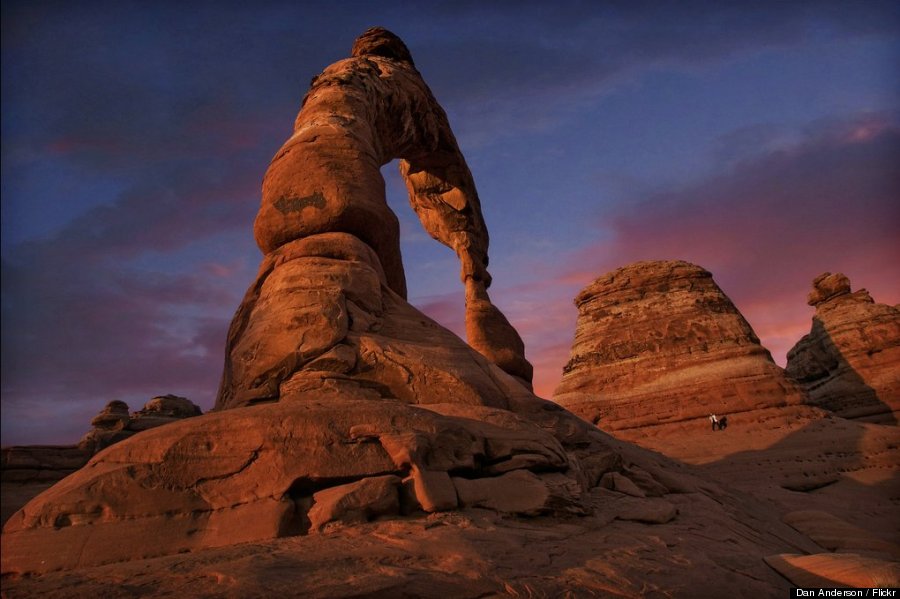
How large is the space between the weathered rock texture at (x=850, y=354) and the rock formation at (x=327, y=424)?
17.3 m

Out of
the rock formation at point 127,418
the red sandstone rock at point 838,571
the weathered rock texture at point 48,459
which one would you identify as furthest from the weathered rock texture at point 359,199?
the rock formation at point 127,418

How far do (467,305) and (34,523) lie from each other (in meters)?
9.56

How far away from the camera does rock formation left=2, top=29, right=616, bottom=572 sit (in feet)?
9.32

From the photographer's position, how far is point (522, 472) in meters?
3.74

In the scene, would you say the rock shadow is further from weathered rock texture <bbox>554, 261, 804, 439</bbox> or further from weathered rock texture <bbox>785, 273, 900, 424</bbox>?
weathered rock texture <bbox>554, 261, 804, 439</bbox>

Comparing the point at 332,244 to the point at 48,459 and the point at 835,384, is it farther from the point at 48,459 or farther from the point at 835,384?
the point at 835,384

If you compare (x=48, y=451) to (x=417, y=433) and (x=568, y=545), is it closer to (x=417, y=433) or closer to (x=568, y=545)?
(x=417, y=433)

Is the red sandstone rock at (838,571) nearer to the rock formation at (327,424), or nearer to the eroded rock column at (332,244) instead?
the rock formation at (327,424)

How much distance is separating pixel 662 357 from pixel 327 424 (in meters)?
17.3

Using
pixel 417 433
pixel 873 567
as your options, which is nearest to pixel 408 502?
pixel 417 433

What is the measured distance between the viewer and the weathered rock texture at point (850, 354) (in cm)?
1841

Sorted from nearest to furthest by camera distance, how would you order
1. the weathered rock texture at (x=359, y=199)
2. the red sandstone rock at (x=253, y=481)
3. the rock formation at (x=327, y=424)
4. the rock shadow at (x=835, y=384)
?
the red sandstone rock at (x=253, y=481) < the rock formation at (x=327, y=424) < the weathered rock texture at (x=359, y=199) < the rock shadow at (x=835, y=384)

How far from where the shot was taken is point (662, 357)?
18297mm

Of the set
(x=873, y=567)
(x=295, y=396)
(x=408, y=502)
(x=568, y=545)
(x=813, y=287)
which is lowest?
(x=873, y=567)
